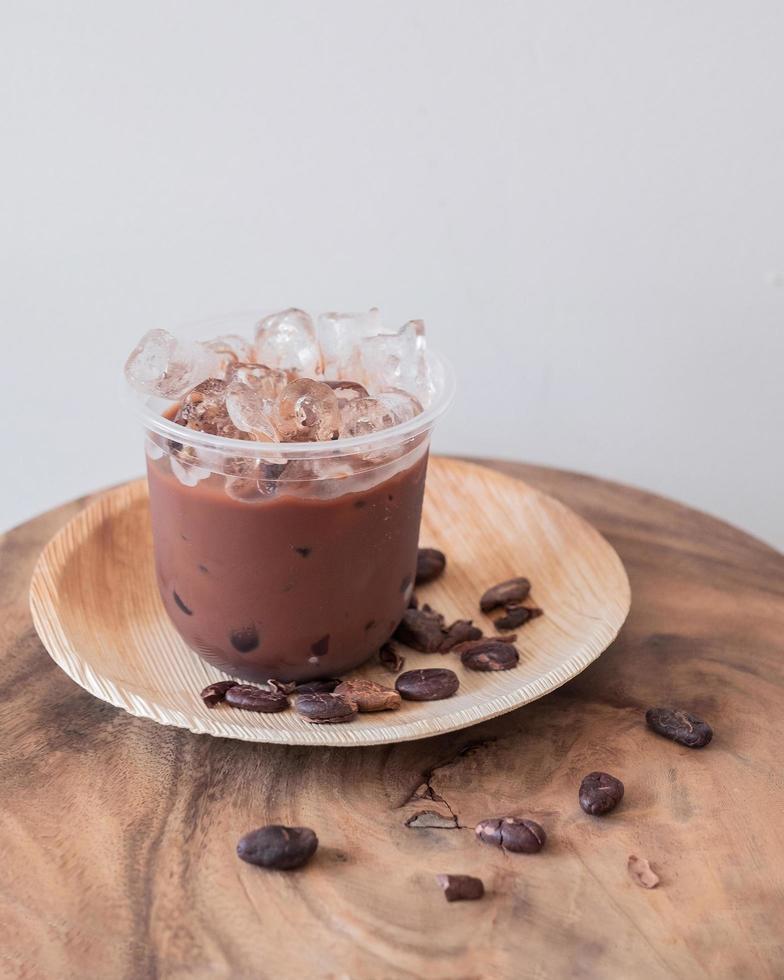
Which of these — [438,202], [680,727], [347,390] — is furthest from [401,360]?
[438,202]

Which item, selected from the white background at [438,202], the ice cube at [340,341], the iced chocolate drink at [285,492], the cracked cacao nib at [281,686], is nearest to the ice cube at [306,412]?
the iced chocolate drink at [285,492]

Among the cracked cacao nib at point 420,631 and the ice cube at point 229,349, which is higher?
the ice cube at point 229,349

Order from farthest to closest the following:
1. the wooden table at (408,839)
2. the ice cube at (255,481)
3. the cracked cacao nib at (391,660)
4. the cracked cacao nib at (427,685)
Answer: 1. the cracked cacao nib at (391,660)
2. the cracked cacao nib at (427,685)
3. the ice cube at (255,481)
4. the wooden table at (408,839)

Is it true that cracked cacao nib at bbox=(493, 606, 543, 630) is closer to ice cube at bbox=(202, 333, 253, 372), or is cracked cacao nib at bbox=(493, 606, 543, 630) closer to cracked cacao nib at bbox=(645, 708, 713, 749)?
cracked cacao nib at bbox=(645, 708, 713, 749)

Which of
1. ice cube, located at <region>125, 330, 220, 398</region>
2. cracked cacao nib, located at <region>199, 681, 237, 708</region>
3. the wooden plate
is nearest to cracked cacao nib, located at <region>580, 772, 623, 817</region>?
the wooden plate

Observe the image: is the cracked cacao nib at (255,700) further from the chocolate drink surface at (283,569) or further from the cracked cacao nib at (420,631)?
the cracked cacao nib at (420,631)

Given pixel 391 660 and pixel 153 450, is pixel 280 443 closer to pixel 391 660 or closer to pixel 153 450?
pixel 153 450
